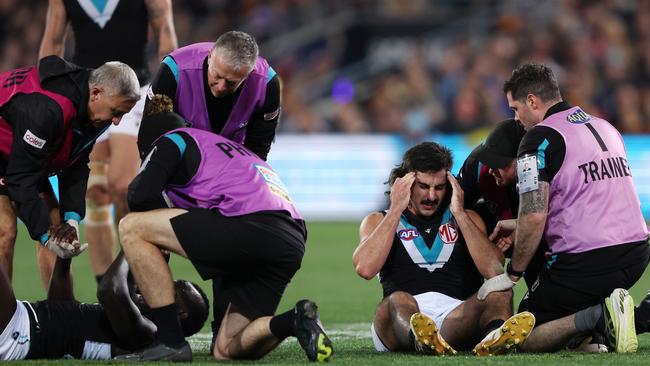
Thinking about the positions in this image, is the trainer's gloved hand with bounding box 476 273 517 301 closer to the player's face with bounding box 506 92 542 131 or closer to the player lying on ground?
the player's face with bounding box 506 92 542 131

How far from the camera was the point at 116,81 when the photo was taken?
6008 mm

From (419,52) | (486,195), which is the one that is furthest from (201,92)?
(419,52)

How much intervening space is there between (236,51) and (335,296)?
3.18 m

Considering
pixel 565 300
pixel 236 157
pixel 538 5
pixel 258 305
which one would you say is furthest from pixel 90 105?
pixel 538 5

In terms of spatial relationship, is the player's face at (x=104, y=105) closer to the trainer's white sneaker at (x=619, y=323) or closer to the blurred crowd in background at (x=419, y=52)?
the trainer's white sneaker at (x=619, y=323)

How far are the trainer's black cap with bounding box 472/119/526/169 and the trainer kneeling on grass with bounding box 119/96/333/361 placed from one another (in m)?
1.30

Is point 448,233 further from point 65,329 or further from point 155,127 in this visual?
point 65,329

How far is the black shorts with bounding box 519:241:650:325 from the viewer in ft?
19.6

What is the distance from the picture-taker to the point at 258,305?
226 inches

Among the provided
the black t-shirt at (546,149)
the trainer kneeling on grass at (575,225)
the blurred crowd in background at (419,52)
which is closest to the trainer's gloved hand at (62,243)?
the trainer kneeling on grass at (575,225)

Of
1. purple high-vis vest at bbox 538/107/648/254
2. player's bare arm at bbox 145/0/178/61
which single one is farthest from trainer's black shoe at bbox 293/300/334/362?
player's bare arm at bbox 145/0/178/61

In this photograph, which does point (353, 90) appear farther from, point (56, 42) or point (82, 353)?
point (82, 353)

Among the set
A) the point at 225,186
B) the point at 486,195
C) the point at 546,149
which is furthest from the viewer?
the point at 486,195

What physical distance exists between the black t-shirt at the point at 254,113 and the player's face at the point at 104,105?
61 centimetres
